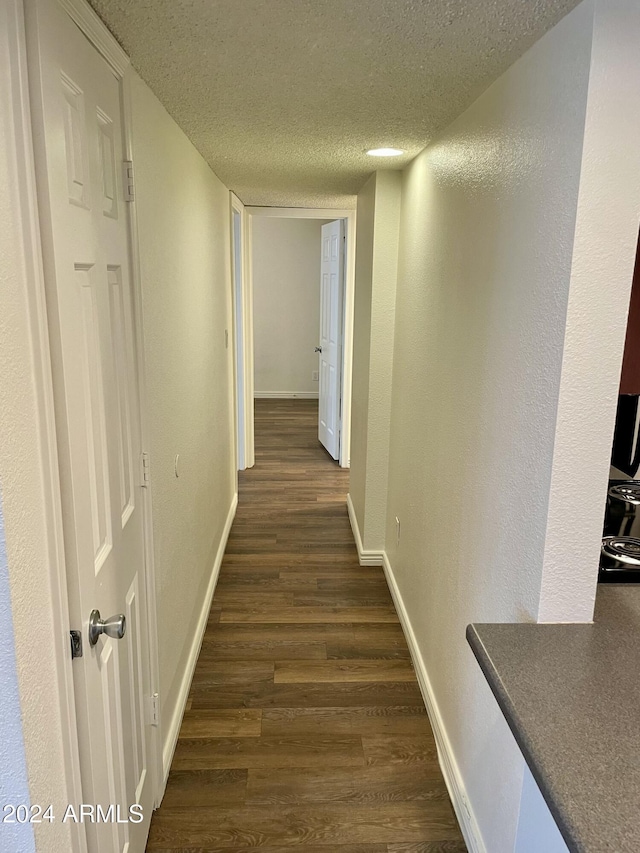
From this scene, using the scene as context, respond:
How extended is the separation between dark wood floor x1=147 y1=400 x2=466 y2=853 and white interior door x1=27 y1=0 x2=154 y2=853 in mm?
332

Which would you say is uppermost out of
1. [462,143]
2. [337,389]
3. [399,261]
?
[462,143]

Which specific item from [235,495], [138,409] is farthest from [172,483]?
[235,495]

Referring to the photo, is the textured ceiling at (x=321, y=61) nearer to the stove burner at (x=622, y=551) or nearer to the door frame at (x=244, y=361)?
the stove burner at (x=622, y=551)

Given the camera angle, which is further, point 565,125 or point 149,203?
point 149,203

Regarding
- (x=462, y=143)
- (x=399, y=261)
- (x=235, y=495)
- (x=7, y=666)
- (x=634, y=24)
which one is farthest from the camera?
(x=235, y=495)

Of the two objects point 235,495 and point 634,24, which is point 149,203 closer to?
point 634,24

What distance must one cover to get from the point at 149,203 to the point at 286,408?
6.00 metres

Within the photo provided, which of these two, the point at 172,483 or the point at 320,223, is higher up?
the point at 320,223

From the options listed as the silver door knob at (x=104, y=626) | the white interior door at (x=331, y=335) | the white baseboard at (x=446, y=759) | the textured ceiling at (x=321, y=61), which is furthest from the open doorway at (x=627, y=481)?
the white interior door at (x=331, y=335)

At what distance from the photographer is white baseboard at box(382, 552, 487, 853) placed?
5.86 ft

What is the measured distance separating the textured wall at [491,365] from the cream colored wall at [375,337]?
55 cm

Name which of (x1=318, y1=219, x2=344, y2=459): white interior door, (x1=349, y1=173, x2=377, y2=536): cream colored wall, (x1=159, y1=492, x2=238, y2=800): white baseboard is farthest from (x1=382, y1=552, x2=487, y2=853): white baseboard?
(x1=318, y1=219, x2=344, y2=459): white interior door

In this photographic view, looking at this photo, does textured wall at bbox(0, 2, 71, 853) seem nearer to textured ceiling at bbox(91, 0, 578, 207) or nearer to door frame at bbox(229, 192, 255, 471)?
textured ceiling at bbox(91, 0, 578, 207)

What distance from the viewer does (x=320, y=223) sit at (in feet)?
26.2
